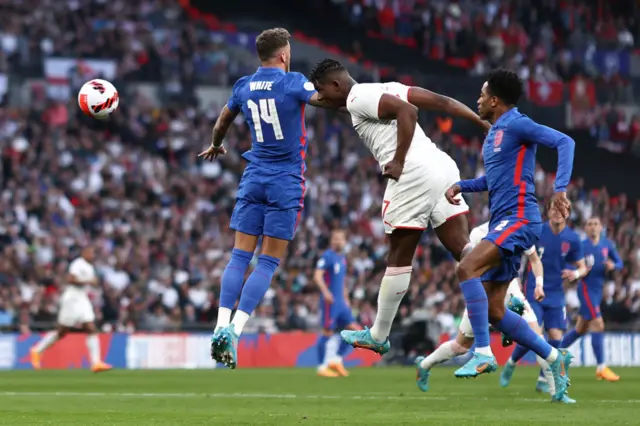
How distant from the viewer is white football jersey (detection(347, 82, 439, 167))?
33.2 ft

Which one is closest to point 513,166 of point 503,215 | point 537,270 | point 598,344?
point 503,215

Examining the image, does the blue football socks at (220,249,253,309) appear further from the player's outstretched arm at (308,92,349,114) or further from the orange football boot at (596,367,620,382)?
the orange football boot at (596,367,620,382)

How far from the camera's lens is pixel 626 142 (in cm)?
2912

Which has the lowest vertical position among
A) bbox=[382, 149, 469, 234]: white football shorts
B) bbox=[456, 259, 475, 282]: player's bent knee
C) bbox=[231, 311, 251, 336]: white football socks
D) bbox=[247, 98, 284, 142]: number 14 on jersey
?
bbox=[231, 311, 251, 336]: white football socks

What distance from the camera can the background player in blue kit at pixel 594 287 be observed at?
17281 millimetres

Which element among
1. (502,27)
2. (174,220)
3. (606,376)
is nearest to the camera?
(606,376)

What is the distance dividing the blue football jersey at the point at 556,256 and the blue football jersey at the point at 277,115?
5.95 meters

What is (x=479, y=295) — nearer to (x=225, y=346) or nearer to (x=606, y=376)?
(x=225, y=346)

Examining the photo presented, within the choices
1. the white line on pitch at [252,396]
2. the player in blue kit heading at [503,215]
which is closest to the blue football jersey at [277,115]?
the player in blue kit heading at [503,215]

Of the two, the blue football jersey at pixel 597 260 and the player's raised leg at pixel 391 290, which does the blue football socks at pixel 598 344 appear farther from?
the player's raised leg at pixel 391 290

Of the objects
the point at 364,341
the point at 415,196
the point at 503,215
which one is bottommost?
the point at 364,341

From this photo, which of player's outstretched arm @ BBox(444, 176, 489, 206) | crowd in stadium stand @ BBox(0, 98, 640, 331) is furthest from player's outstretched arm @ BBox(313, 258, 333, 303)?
player's outstretched arm @ BBox(444, 176, 489, 206)

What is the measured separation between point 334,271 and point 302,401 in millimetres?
7860

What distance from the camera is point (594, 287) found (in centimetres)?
1767
